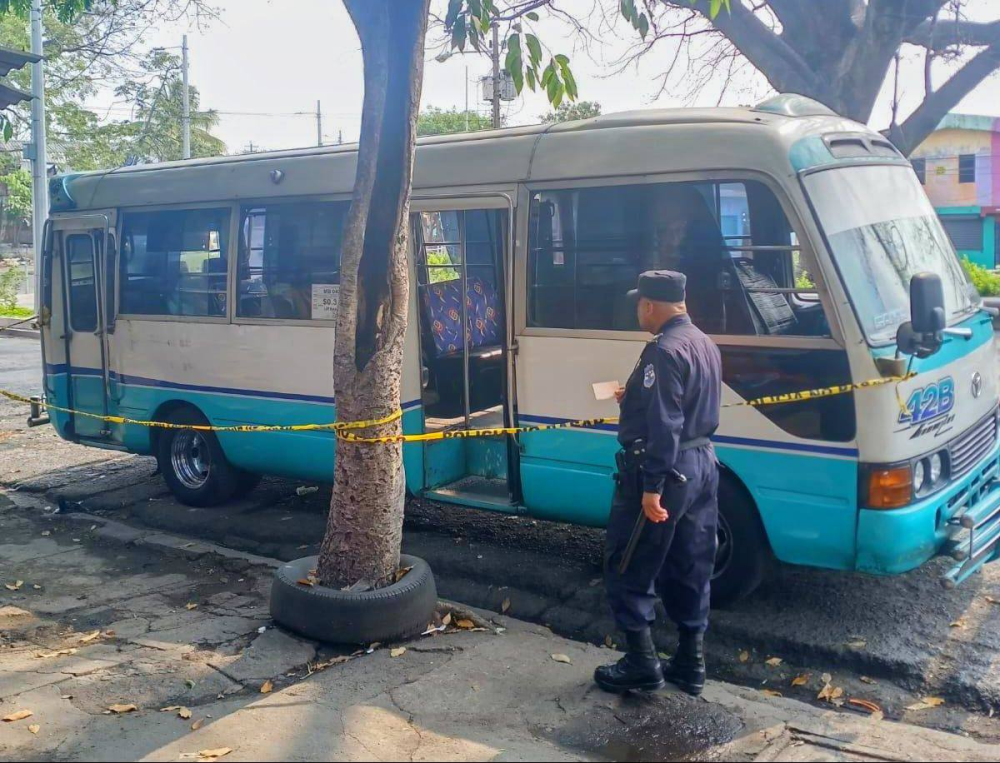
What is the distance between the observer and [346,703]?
177 inches

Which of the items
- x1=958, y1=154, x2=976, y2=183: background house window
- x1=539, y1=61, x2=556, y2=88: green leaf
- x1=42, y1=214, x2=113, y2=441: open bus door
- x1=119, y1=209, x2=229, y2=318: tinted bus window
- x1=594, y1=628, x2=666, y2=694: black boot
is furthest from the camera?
x1=958, y1=154, x2=976, y2=183: background house window

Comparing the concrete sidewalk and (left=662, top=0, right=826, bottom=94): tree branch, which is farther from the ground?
(left=662, top=0, right=826, bottom=94): tree branch

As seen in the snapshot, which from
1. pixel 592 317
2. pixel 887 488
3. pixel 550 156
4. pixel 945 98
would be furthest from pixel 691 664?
pixel 945 98

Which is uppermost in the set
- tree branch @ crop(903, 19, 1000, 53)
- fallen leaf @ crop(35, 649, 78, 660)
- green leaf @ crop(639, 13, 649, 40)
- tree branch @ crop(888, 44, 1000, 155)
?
tree branch @ crop(903, 19, 1000, 53)

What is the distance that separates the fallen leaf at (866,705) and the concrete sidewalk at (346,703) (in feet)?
0.42

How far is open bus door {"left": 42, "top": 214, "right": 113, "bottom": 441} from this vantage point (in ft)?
29.0

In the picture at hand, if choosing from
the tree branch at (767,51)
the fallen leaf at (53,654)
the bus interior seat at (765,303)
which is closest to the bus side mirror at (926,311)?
the bus interior seat at (765,303)

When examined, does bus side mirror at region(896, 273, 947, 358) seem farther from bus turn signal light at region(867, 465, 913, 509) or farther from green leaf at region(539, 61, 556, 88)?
green leaf at region(539, 61, 556, 88)

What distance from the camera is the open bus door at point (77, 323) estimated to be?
8.84m

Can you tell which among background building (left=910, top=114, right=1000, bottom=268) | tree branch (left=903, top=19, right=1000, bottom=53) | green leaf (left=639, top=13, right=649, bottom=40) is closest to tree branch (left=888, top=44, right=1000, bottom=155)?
tree branch (left=903, top=19, right=1000, bottom=53)

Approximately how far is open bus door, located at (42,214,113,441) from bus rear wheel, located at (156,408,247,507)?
2.45 feet

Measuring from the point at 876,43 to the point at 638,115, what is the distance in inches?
265

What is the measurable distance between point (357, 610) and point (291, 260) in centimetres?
330

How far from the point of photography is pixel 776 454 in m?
5.41
